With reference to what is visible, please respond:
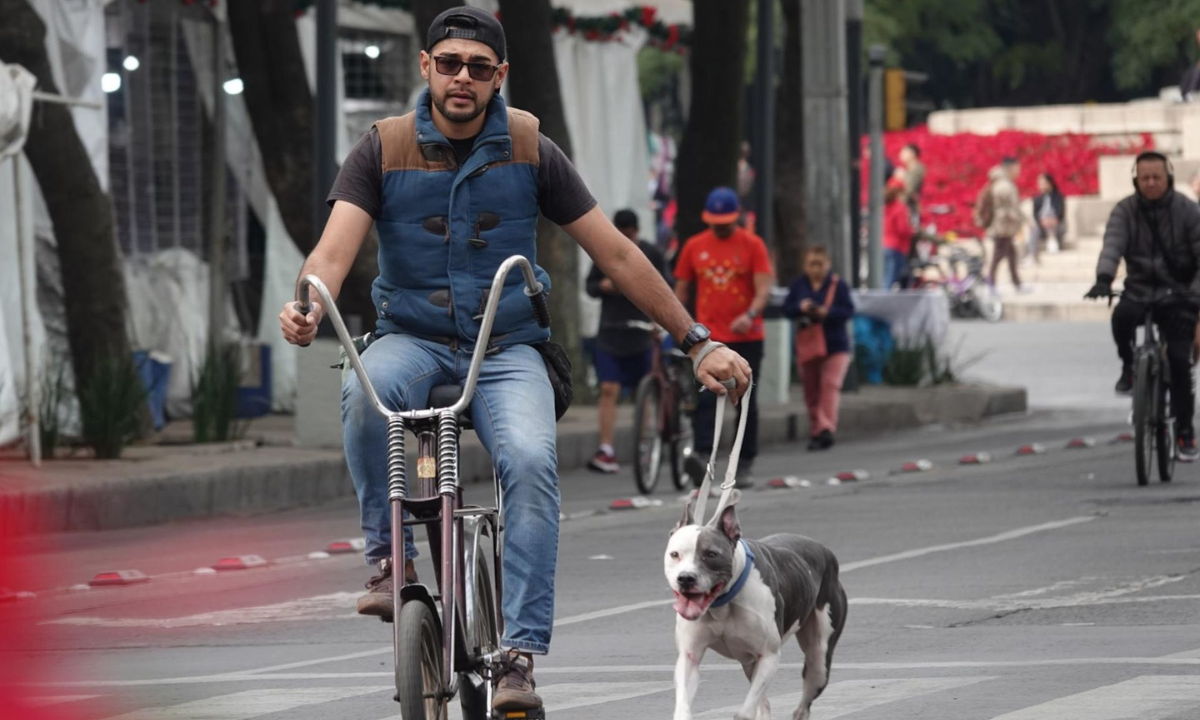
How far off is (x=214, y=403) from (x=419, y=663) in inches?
432

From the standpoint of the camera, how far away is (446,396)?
19.1ft

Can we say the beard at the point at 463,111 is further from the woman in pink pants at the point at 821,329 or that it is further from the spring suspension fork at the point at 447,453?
the woman in pink pants at the point at 821,329

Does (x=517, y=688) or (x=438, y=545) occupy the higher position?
(x=438, y=545)

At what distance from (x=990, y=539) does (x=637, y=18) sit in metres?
12.3

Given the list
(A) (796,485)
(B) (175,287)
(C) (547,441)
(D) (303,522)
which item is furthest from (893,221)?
→ (C) (547,441)

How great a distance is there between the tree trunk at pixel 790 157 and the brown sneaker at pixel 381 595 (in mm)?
18746

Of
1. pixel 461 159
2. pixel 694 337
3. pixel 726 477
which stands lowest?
pixel 726 477

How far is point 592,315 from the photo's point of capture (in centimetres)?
2288

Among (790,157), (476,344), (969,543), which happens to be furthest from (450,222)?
(790,157)

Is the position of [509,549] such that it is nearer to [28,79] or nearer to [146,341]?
[28,79]

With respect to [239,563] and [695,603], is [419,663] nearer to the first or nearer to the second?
[695,603]

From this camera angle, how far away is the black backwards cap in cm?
585

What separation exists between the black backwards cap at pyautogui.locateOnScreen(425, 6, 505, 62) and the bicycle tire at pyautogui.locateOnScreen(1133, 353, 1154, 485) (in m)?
8.86

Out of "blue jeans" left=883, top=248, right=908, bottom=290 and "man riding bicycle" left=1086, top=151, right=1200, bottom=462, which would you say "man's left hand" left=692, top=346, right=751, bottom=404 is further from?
"blue jeans" left=883, top=248, right=908, bottom=290
